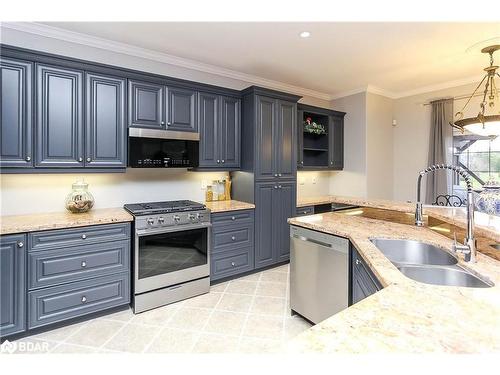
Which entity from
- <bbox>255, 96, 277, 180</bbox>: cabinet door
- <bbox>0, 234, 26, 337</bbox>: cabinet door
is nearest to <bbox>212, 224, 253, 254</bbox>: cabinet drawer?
<bbox>255, 96, 277, 180</bbox>: cabinet door

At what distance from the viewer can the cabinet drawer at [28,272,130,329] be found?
2.17 m

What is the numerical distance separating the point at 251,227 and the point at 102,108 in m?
2.11

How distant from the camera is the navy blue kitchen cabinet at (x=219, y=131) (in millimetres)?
3301

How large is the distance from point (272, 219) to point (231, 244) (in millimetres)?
695

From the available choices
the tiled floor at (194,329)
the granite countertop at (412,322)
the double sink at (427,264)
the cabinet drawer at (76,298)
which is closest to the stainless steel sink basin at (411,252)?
the double sink at (427,264)

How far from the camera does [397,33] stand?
2.71 meters

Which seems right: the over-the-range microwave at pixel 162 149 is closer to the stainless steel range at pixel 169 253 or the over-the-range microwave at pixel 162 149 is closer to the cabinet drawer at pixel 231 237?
the stainless steel range at pixel 169 253

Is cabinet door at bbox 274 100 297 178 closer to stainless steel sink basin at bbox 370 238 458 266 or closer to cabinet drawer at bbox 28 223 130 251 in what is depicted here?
stainless steel sink basin at bbox 370 238 458 266

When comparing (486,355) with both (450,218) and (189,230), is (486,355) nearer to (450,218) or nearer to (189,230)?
(450,218)

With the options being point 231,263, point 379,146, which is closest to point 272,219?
point 231,263

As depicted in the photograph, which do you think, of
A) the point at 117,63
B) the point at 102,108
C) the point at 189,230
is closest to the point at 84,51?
the point at 117,63

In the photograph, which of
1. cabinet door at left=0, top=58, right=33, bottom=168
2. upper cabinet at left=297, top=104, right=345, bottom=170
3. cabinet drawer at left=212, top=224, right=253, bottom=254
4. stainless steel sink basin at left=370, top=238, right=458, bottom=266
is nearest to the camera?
stainless steel sink basin at left=370, top=238, right=458, bottom=266

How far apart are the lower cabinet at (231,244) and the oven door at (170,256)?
16cm

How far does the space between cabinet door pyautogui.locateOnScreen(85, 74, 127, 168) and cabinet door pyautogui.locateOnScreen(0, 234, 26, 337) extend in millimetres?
876
